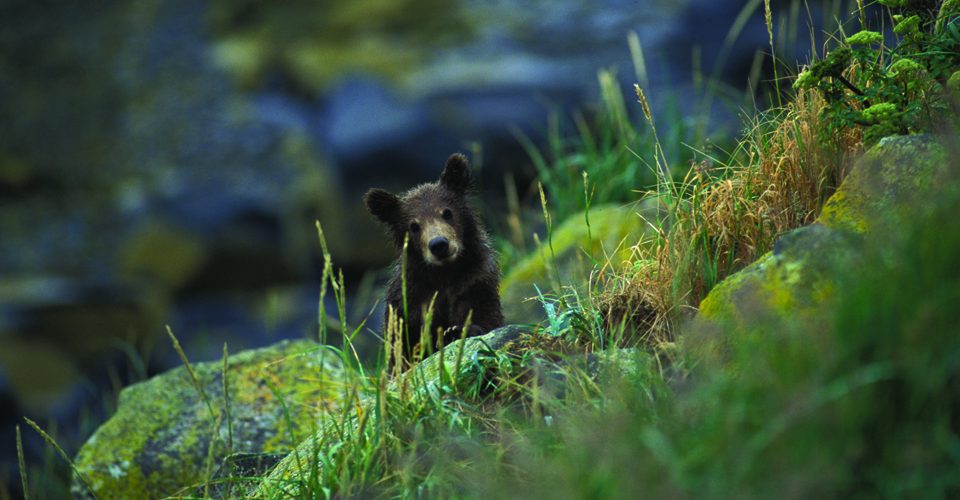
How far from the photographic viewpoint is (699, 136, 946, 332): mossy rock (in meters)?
2.90

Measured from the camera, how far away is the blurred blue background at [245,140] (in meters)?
11.2

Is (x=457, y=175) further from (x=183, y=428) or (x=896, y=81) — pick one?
(x=896, y=81)

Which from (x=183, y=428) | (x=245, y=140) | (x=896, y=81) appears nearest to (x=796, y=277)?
(x=896, y=81)

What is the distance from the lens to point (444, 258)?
4.83m

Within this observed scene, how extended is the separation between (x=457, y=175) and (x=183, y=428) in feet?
7.31

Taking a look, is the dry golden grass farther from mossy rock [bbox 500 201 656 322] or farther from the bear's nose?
mossy rock [bbox 500 201 656 322]

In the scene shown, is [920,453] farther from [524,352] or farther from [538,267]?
[538,267]

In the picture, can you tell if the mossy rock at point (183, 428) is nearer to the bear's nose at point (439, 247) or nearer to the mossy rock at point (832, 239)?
the bear's nose at point (439, 247)

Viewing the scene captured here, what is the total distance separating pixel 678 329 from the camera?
364 cm

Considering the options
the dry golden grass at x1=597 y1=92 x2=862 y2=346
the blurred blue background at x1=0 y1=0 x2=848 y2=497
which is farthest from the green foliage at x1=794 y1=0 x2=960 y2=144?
the blurred blue background at x1=0 y1=0 x2=848 y2=497

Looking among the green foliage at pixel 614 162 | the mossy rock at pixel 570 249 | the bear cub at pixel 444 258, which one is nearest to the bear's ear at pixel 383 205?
the bear cub at pixel 444 258

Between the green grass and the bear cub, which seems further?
the bear cub

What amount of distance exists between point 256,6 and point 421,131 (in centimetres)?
381

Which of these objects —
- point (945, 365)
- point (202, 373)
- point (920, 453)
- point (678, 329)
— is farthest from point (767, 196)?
point (202, 373)
